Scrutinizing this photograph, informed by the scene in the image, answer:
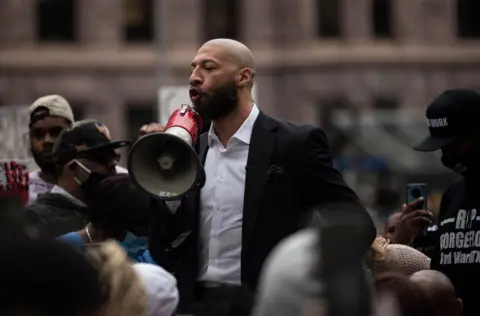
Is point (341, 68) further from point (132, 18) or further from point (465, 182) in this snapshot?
point (465, 182)

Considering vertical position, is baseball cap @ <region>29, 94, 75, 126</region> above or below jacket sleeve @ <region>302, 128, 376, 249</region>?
below

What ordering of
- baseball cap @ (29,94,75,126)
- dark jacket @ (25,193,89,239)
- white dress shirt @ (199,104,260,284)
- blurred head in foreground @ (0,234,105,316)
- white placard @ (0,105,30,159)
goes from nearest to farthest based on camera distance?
blurred head in foreground @ (0,234,105,316) < white dress shirt @ (199,104,260,284) < dark jacket @ (25,193,89,239) < baseball cap @ (29,94,75,126) < white placard @ (0,105,30,159)

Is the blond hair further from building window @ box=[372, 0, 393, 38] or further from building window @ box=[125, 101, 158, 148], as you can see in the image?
building window @ box=[372, 0, 393, 38]

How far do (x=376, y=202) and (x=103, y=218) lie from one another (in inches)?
560

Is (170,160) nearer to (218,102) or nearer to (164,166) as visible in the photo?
(164,166)

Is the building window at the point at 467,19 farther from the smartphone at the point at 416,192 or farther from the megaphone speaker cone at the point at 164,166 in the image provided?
the megaphone speaker cone at the point at 164,166

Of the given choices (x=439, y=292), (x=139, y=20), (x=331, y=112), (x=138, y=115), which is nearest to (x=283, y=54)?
(x=331, y=112)

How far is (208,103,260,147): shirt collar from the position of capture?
6711mm

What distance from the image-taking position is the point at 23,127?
15.3 meters

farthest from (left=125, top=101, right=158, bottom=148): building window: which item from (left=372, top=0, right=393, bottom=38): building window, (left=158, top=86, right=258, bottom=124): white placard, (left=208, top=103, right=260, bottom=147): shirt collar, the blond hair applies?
the blond hair

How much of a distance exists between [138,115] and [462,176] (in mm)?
44817

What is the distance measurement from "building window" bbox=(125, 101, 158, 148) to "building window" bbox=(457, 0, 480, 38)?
10179 millimetres

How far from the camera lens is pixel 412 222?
25.1ft

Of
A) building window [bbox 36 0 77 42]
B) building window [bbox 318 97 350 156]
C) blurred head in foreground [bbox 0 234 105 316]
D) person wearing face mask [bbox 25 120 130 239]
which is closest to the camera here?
blurred head in foreground [bbox 0 234 105 316]
